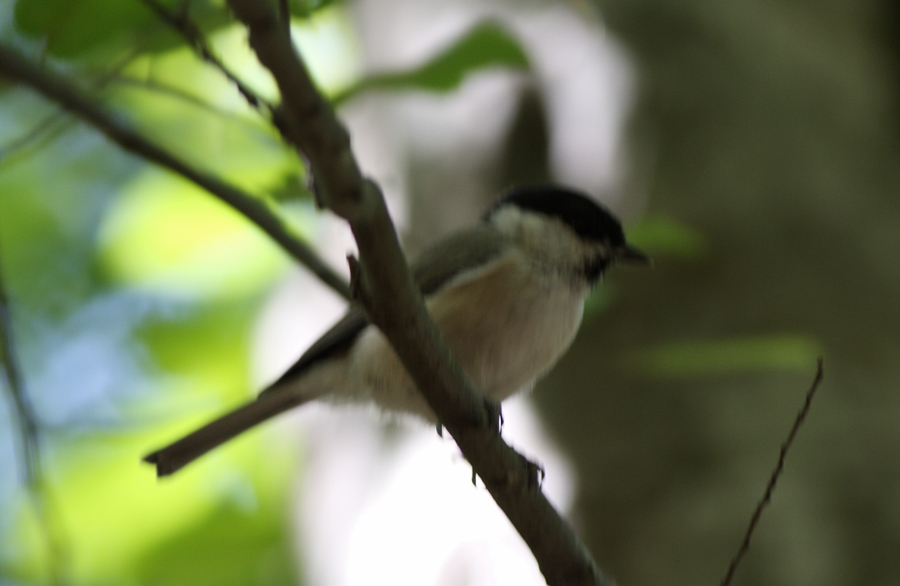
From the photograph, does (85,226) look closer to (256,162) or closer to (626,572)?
(256,162)

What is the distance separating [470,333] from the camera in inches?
71.1

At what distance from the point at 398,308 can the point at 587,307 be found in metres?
1.02

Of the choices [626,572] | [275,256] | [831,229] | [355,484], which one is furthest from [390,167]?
[626,572]

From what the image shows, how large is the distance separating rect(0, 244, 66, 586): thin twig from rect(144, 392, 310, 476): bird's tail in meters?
0.22

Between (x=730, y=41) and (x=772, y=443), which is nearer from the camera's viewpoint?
(x=772, y=443)

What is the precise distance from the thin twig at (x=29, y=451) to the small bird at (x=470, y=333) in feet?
0.74

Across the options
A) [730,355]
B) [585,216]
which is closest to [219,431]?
[585,216]

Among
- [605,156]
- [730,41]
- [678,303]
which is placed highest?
[730,41]

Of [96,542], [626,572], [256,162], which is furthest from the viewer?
[96,542]

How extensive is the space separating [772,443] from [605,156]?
3.63ft

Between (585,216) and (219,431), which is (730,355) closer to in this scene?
(585,216)

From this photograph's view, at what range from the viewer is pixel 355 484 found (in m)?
3.51

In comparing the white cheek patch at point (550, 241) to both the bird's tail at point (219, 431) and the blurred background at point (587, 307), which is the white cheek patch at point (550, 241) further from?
the bird's tail at point (219, 431)

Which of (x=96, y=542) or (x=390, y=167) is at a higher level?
(x=390, y=167)
